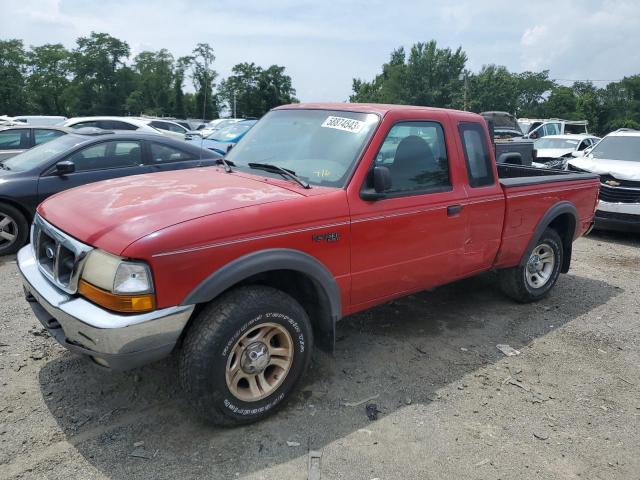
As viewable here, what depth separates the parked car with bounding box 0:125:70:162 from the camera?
8258 mm

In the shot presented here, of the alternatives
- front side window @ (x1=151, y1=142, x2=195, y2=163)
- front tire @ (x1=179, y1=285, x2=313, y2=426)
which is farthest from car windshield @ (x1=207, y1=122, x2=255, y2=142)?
front tire @ (x1=179, y1=285, x2=313, y2=426)

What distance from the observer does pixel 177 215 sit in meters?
2.74

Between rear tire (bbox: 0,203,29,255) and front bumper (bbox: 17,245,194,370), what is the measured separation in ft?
13.6

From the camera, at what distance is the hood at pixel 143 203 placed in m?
2.66

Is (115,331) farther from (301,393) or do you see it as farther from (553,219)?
(553,219)

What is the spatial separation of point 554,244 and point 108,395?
14.8 ft

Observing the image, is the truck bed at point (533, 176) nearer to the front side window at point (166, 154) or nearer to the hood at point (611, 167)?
the hood at point (611, 167)

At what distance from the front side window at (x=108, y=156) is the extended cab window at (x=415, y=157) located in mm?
4490

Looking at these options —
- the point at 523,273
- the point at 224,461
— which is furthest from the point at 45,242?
the point at 523,273

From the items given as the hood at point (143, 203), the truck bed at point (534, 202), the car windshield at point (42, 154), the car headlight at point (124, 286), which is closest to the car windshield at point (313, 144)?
the hood at point (143, 203)

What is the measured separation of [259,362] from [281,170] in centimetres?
135

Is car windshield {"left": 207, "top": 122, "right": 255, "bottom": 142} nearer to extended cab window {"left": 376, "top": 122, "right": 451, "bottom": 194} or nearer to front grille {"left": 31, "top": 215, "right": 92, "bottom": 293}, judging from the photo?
extended cab window {"left": 376, "top": 122, "right": 451, "bottom": 194}

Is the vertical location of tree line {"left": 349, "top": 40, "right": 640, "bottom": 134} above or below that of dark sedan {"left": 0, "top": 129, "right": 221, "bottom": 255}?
above

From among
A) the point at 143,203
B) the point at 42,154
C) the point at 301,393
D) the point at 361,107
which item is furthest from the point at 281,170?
the point at 42,154
